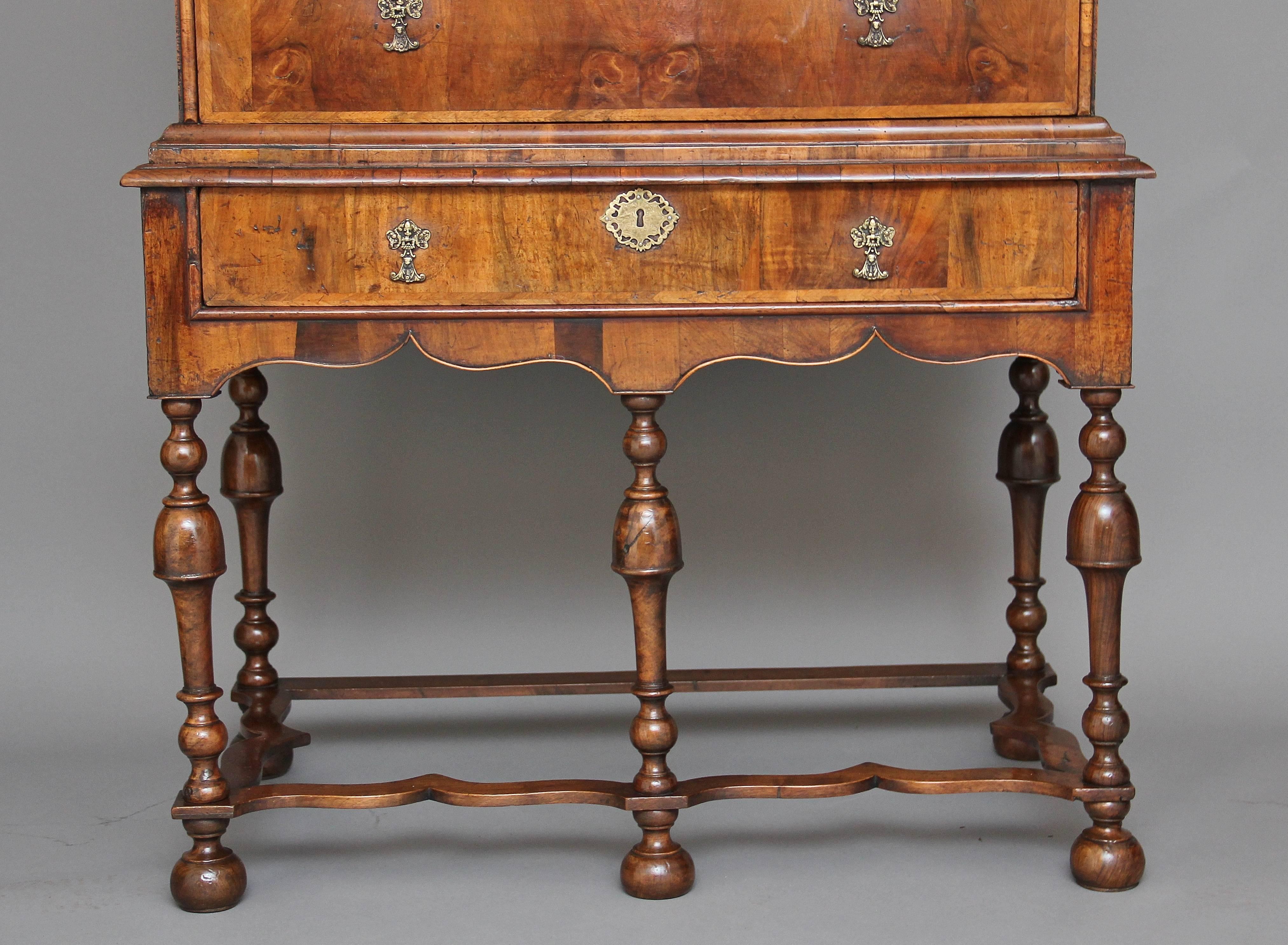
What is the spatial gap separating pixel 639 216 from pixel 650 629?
692 millimetres

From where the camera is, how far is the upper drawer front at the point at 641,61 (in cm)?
255

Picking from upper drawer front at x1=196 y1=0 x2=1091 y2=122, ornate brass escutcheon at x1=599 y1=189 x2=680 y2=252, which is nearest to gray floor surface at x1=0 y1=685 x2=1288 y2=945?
ornate brass escutcheon at x1=599 y1=189 x2=680 y2=252

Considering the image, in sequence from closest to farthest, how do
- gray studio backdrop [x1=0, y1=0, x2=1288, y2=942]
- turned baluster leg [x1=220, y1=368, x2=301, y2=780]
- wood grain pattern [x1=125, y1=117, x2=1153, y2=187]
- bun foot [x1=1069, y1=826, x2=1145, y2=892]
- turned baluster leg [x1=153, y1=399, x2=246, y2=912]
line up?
wood grain pattern [x1=125, y1=117, x2=1153, y2=187]
turned baluster leg [x1=153, y1=399, x2=246, y2=912]
bun foot [x1=1069, y1=826, x2=1145, y2=892]
turned baluster leg [x1=220, y1=368, x2=301, y2=780]
gray studio backdrop [x1=0, y1=0, x2=1288, y2=942]

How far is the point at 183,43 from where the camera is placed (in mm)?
2527

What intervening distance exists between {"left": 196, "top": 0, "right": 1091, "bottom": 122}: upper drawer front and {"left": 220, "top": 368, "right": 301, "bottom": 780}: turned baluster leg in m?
0.84

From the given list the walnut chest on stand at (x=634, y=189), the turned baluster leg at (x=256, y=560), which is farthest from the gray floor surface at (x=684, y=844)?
the walnut chest on stand at (x=634, y=189)

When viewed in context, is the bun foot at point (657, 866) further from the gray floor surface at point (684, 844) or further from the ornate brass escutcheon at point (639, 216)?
the ornate brass escutcheon at point (639, 216)

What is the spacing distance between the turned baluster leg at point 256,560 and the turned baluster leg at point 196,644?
1.64 feet

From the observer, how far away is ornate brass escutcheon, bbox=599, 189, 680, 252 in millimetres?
2547

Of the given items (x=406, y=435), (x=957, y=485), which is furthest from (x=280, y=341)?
(x=957, y=485)

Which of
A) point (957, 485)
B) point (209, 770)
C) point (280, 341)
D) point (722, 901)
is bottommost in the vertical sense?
point (722, 901)

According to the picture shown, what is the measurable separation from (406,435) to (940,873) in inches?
69.7

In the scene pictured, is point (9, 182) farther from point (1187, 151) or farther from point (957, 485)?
point (1187, 151)

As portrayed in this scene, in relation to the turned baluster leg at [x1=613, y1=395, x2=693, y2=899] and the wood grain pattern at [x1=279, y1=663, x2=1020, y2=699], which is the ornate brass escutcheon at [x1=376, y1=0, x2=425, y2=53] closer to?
the turned baluster leg at [x1=613, y1=395, x2=693, y2=899]
